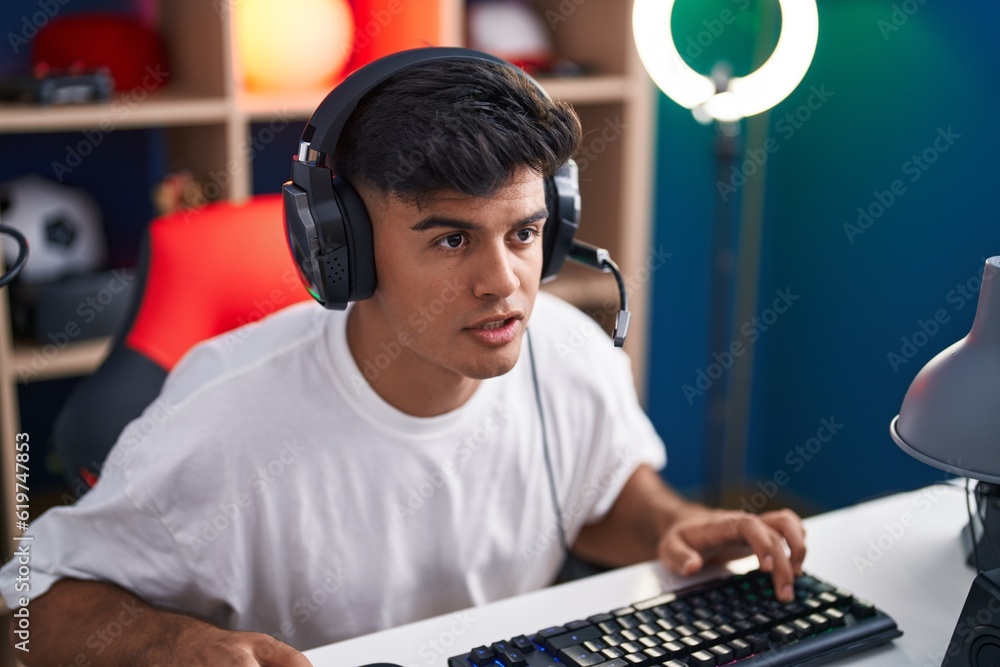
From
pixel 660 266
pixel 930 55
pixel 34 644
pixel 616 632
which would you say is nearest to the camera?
pixel 616 632

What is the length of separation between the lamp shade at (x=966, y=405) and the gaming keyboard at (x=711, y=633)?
18 centimetres

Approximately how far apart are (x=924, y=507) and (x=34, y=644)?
100 centimetres

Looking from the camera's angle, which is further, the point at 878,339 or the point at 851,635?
the point at 878,339

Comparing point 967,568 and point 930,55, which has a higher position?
point 930,55

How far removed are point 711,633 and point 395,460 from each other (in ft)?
1.31

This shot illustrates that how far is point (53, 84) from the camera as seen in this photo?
1803 mm

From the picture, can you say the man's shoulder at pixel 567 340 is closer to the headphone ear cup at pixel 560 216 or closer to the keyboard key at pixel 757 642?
the headphone ear cup at pixel 560 216

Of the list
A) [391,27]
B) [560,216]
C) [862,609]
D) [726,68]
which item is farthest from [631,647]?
[391,27]

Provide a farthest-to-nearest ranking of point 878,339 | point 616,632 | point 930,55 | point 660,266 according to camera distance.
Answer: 1. point 660,266
2. point 878,339
3. point 930,55
4. point 616,632

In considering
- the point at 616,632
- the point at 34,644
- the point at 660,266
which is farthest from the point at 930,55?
the point at 34,644

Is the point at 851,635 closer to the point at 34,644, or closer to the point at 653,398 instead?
the point at 34,644

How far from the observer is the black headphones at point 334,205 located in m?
0.97

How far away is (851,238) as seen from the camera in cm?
243

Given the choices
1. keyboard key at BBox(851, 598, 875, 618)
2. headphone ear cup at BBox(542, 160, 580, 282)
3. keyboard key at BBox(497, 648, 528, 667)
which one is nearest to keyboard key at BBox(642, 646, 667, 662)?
keyboard key at BBox(497, 648, 528, 667)
